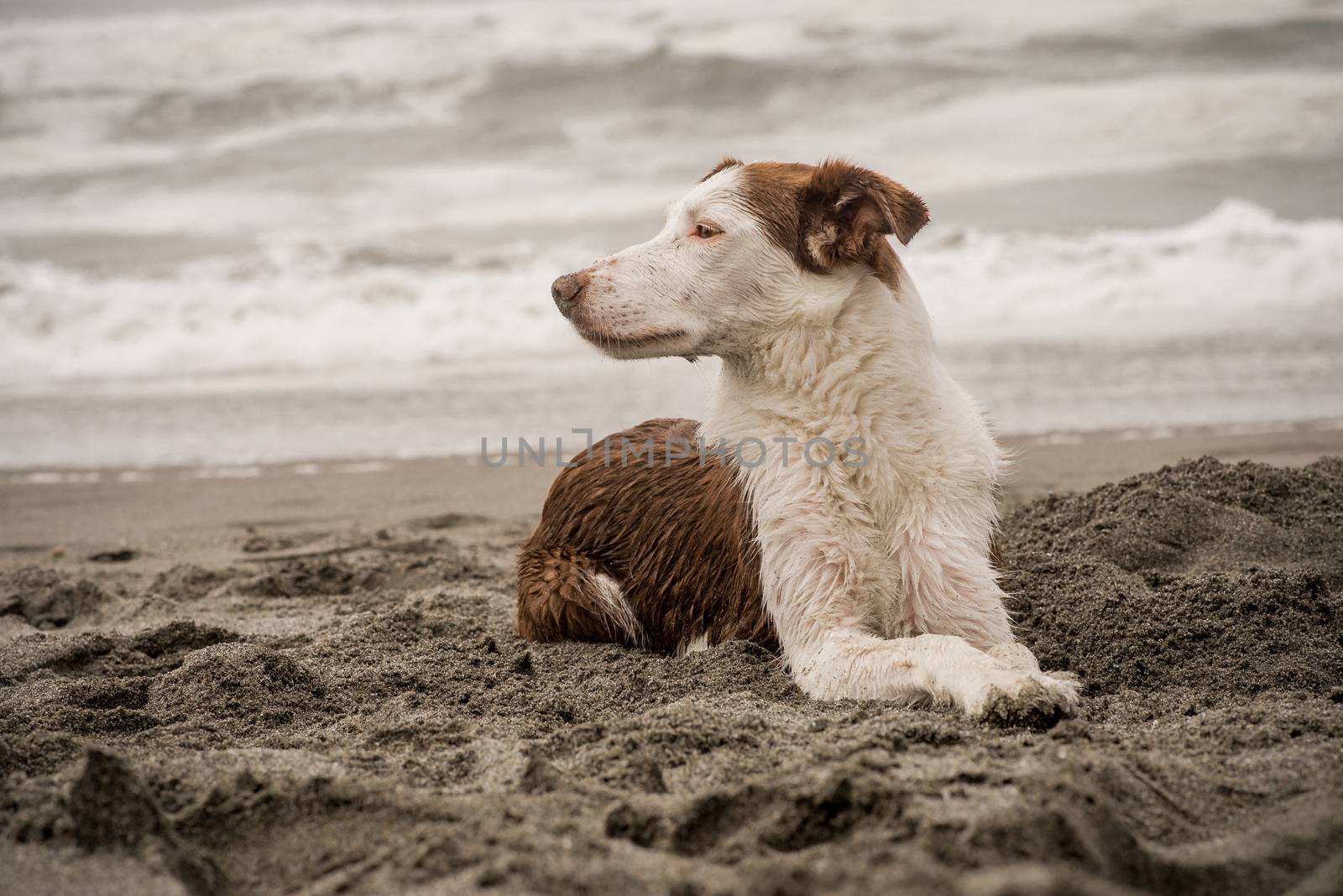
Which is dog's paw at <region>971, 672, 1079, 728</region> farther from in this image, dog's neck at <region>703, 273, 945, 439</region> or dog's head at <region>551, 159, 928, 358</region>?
dog's head at <region>551, 159, 928, 358</region>

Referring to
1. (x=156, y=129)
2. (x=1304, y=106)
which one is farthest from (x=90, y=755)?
(x=156, y=129)

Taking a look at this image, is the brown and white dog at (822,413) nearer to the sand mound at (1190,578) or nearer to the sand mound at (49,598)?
the sand mound at (1190,578)

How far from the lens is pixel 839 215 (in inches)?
144

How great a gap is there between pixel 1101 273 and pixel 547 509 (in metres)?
14.3

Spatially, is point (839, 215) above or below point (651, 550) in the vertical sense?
above

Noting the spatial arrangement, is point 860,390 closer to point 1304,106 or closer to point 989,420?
point 989,420

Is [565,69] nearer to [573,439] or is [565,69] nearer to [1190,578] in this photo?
[573,439]

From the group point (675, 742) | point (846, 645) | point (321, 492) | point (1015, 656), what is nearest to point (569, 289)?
point (846, 645)

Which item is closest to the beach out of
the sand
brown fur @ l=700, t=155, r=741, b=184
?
the sand

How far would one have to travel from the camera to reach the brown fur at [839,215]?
357cm

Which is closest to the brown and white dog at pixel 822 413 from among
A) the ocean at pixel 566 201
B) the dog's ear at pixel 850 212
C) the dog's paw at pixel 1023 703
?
the dog's ear at pixel 850 212

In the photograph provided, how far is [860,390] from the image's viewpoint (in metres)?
3.60

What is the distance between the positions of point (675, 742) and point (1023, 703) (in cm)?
95

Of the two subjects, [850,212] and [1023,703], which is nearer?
[1023,703]
